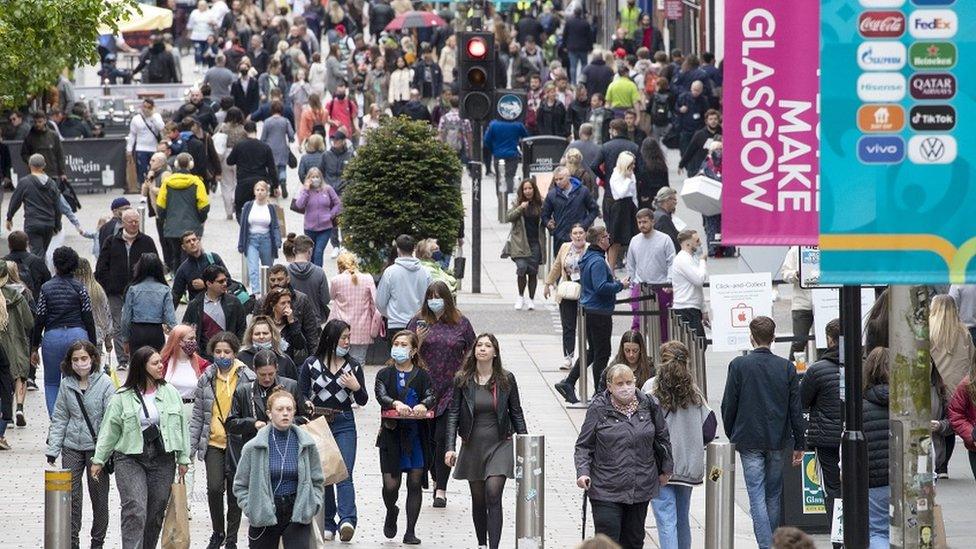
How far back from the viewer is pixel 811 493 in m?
14.8

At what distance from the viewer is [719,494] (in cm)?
1289

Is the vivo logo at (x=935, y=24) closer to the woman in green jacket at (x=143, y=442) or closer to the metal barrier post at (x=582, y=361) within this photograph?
the woman in green jacket at (x=143, y=442)

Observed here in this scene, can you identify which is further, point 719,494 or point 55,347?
point 55,347

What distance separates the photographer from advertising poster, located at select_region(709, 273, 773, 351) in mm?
17047

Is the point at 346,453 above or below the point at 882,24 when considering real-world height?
below

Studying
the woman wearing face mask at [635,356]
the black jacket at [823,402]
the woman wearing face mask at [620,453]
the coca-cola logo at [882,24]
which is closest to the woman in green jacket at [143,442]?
the woman wearing face mask at [620,453]

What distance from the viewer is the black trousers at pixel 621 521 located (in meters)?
12.7

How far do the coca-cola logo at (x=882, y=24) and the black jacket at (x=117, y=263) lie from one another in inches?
475

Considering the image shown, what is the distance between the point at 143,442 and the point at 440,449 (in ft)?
7.24

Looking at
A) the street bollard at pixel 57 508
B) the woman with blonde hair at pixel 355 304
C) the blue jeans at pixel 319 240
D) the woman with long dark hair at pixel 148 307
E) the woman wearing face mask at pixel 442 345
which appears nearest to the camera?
the street bollard at pixel 57 508


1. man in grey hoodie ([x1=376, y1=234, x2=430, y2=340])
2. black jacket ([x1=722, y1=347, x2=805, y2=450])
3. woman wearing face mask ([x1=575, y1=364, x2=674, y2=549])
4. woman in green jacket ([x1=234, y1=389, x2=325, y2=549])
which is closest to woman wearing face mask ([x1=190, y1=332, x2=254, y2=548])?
woman in green jacket ([x1=234, y1=389, x2=325, y2=549])

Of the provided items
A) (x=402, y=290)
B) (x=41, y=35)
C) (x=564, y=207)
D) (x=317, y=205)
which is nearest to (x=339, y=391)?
(x=402, y=290)

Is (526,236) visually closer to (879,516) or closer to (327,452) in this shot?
(327,452)

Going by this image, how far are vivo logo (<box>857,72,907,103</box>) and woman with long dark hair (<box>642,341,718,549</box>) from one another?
426 cm
